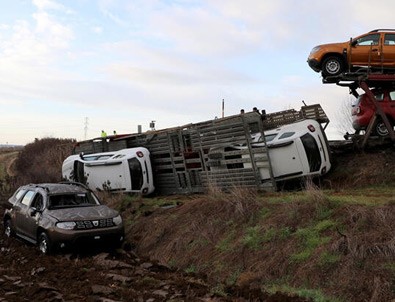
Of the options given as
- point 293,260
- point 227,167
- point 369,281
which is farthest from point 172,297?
point 227,167

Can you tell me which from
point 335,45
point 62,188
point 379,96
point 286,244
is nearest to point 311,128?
point 379,96

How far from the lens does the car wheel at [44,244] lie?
31.5 feet

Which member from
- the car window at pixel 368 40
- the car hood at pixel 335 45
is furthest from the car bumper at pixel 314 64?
the car window at pixel 368 40

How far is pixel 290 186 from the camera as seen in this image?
44.2 feet

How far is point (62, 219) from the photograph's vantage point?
966cm

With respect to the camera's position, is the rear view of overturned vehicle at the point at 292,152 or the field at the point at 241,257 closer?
the field at the point at 241,257

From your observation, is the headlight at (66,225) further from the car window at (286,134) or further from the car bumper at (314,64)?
the car bumper at (314,64)

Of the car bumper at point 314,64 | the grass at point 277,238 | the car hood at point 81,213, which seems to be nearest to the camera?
the grass at point 277,238

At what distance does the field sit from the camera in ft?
21.2

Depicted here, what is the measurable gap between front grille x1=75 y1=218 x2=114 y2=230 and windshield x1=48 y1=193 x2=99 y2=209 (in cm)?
105

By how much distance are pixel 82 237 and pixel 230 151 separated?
18.3 ft

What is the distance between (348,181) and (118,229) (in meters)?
6.90

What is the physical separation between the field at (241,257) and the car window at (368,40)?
22.0 ft

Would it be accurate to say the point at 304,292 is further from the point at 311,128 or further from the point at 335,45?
the point at 335,45
